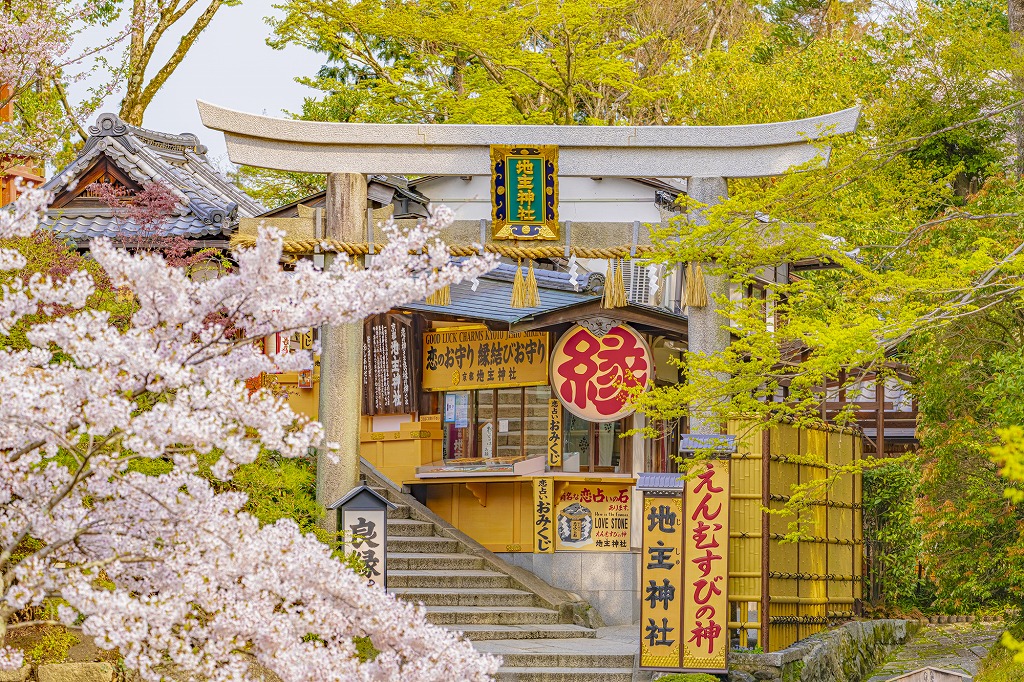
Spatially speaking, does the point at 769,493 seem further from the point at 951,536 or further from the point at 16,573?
the point at 16,573

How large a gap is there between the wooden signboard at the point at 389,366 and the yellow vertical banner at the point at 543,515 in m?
3.22

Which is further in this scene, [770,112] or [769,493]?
[770,112]

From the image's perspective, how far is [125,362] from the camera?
6.36 meters

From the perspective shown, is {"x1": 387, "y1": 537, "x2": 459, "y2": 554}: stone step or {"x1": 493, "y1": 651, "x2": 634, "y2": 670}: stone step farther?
{"x1": 387, "y1": 537, "x2": 459, "y2": 554}: stone step

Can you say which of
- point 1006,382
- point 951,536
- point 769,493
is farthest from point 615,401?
point 1006,382

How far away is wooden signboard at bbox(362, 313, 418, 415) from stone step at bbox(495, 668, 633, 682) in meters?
7.23

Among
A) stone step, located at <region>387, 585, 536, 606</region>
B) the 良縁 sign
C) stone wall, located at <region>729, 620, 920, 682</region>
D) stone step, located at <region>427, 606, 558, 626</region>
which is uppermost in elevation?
the 良縁 sign

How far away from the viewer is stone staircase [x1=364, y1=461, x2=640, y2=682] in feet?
45.3

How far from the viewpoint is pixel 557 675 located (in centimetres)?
1349

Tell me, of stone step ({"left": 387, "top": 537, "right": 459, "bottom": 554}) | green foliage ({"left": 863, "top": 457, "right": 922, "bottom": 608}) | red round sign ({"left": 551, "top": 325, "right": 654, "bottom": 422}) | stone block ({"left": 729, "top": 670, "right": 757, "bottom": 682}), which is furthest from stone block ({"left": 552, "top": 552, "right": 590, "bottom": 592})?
green foliage ({"left": 863, "top": 457, "right": 922, "bottom": 608})

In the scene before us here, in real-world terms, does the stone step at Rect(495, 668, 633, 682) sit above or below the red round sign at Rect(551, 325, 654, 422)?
below

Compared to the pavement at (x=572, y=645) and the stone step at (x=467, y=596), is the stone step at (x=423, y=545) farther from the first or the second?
the pavement at (x=572, y=645)

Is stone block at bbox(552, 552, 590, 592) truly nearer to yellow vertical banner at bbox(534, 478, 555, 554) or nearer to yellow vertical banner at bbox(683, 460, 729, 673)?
yellow vertical banner at bbox(534, 478, 555, 554)

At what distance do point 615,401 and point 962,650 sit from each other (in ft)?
25.0
